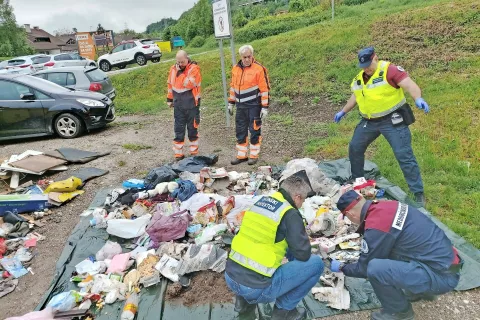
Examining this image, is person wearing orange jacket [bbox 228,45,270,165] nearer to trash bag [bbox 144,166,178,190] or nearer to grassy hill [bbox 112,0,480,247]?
grassy hill [bbox 112,0,480,247]

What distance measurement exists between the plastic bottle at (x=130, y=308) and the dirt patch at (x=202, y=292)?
277 millimetres

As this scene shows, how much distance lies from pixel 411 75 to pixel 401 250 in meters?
7.73

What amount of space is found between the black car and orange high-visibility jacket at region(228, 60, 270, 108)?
12.8 ft

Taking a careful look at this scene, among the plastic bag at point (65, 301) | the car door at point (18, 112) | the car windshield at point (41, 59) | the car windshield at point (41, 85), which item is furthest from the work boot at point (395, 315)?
the car windshield at point (41, 59)

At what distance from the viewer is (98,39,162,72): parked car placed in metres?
22.2

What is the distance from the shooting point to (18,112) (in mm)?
7863

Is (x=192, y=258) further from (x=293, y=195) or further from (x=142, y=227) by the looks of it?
(x=293, y=195)

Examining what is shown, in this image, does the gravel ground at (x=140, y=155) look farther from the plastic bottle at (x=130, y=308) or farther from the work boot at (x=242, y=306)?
the plastic bottle at (x=130, y=308)

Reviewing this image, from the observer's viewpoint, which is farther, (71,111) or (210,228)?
(71,111)

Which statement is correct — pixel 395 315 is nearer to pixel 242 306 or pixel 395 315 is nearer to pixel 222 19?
pixel 242 306

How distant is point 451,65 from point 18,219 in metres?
9.48

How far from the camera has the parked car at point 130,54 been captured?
22203mm

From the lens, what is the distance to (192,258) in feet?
11.5

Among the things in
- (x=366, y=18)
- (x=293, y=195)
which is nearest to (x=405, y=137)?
(x=293, y=195)
